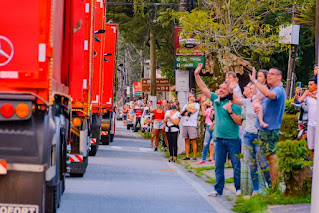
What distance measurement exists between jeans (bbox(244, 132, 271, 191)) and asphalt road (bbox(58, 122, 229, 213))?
2.01 feet

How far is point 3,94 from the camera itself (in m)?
7.37

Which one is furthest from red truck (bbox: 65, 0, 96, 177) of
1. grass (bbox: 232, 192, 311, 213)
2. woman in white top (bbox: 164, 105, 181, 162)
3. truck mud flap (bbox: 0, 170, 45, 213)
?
woman in white top (bbox: 164, 105, 181, 162)

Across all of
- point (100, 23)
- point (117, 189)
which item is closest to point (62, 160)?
point (117, 189)

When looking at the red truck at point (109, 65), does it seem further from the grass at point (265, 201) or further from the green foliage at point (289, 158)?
the green foliage at point (289, 158)

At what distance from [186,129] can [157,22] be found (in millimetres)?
21223

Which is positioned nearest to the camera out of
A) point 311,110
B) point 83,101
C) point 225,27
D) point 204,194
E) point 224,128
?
point 224,128

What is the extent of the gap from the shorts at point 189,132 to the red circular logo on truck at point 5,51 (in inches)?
595

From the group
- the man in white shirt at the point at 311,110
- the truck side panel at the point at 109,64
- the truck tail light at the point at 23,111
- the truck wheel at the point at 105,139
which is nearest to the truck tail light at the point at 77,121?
the man in white shirt at the point at 311,110

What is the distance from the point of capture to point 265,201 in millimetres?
11328

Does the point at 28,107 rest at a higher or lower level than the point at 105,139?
higher

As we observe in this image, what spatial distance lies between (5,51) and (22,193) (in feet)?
4.32

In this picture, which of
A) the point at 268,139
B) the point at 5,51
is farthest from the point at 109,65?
the point at 5,51

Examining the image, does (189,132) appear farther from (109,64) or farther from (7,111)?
(7,111)

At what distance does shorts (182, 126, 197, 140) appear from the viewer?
22.6m
